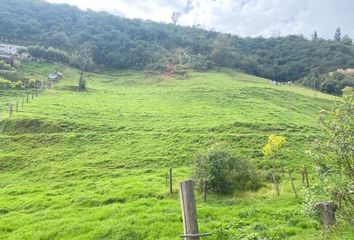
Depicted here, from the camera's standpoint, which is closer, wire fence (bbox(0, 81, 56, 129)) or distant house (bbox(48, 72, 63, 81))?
wire fence (bbox(0, 81, 56, 129))

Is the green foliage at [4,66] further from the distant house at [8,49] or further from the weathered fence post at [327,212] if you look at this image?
the weathered fence post at [327,212]

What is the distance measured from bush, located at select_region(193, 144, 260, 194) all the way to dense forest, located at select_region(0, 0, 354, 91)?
91337 millimetres

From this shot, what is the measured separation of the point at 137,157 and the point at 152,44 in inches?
4467

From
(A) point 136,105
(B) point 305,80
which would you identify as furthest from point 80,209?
(B) point 305,80

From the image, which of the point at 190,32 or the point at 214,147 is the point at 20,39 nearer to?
the point at 190,32

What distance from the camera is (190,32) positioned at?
589ft

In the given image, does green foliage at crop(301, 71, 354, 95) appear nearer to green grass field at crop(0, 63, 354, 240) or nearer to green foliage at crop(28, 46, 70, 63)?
green grass field at crop(0, 63, 354, 240)

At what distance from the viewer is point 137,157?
40.7 meters

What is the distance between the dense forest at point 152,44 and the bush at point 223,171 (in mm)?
91337

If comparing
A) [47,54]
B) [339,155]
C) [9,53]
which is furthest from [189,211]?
[47,54]

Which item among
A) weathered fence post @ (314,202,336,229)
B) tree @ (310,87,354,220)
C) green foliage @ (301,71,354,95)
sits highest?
green foliage @ (301,71,354,95)

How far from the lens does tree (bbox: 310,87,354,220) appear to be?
11.3m

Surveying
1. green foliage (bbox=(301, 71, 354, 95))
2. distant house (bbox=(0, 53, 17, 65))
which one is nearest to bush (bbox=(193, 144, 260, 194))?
green foliage (bbox=(301, 71, 354, 95))

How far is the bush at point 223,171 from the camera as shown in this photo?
2859cm
